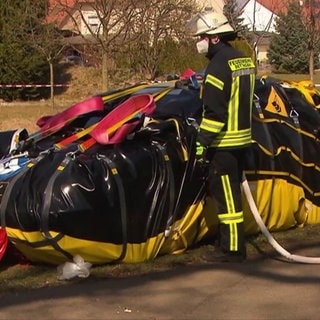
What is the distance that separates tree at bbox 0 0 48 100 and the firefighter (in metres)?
22.8

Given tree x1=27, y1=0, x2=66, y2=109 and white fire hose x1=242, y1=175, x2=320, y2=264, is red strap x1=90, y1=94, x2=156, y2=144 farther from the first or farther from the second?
tree x1=27, y1=0, x2=66, y2=109

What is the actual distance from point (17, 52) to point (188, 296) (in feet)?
80.9

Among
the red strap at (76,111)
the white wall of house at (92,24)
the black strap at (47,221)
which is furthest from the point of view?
the white wall of house at (92,24)

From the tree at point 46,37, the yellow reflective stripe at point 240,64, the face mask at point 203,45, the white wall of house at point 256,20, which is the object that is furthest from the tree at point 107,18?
the yellow reflective stripe at point 240,64

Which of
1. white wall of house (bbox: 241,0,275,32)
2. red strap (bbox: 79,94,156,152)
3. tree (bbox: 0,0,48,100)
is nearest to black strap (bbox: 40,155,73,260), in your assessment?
red strap (bbox: 79,94,156,152)

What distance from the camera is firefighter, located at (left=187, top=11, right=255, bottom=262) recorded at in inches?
211

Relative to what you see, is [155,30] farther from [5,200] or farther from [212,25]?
[5,200]

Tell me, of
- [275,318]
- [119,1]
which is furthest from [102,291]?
[119,1]

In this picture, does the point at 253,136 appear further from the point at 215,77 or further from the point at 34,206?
the point at 34,206

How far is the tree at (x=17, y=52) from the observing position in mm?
27641

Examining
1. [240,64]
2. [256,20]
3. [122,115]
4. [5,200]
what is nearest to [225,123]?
[240,64]

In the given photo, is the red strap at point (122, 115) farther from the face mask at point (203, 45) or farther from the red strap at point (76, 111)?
the face mask at point (203, 45)

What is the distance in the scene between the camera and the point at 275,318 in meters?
4.29

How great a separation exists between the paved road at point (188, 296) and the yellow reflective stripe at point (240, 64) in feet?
5.11
